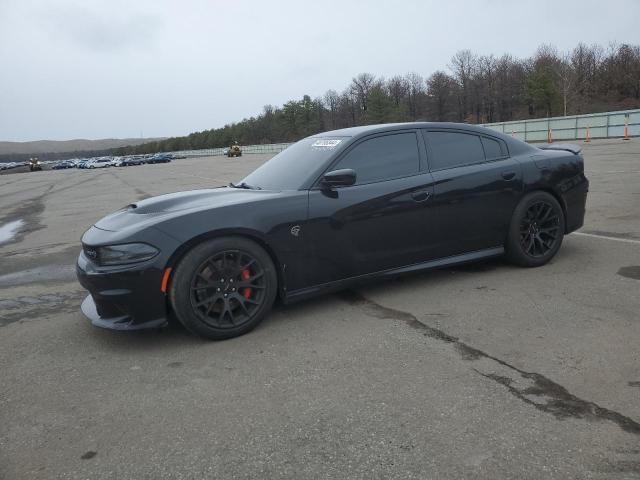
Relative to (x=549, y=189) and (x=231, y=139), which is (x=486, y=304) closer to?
(x=549, y=189)

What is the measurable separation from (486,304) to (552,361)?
1067mm

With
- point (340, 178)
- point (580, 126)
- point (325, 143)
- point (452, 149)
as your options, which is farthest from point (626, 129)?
point (340, 178)

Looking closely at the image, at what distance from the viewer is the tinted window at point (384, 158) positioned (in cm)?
437

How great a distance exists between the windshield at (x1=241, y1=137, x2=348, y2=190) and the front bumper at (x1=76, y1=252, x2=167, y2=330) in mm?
1334

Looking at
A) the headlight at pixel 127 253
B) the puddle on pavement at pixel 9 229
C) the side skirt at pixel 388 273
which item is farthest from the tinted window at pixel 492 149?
the puddle on pavement at pixel 9 229

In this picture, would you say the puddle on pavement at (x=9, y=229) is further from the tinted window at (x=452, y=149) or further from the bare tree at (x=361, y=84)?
the bare tree at (x=361, y=84)

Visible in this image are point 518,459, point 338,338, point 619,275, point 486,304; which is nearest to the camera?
point 518,459

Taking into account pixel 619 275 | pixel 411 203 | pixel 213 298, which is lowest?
pixel 619 275

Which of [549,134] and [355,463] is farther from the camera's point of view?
[549,134]

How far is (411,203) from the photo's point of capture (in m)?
4.42

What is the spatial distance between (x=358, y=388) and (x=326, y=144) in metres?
2.39

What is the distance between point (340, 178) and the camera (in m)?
4.02

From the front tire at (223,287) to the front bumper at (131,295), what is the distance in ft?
0.38

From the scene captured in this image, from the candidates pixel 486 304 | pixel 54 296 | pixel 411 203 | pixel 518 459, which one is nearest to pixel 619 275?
pixel 486 304
